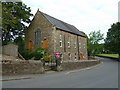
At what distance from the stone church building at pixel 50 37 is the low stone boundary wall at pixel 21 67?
9931 millimetres

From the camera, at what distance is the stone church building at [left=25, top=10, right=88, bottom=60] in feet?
82.1

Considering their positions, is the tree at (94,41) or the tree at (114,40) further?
the tree at (94,41)

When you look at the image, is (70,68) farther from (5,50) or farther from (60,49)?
(5,50)

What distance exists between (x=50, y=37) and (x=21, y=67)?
40.9ft

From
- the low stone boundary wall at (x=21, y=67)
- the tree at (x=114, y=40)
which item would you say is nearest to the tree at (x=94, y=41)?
the tree at (x=114, y=40)

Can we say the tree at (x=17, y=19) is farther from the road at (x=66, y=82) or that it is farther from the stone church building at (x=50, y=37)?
the road at (x=66, y=82)

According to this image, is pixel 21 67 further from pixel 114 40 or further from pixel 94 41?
pixel 94 41

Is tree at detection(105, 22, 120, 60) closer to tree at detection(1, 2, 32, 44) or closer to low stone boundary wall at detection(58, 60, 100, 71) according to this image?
low stone boundary wall at detection(58, 60, 100, 71)

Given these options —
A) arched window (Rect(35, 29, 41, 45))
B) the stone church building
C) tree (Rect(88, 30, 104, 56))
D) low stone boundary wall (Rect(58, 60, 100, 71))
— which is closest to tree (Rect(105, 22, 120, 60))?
tree (Rect(88, 30, 104, 56))

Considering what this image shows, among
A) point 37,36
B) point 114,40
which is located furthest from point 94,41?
point 37,36

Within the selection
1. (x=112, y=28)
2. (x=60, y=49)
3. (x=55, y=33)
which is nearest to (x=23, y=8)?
(x=55, y=33)

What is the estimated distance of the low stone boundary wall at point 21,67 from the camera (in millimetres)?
12906

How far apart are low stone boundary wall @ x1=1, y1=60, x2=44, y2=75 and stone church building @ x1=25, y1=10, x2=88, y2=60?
993cm

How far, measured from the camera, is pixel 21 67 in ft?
44.9
